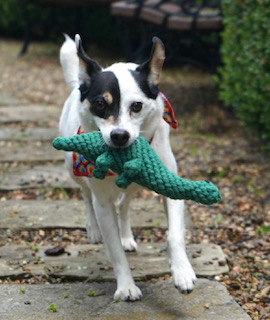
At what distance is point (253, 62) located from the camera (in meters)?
5.54

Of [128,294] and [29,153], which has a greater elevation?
[128,294]

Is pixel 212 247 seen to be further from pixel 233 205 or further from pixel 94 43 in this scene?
pixel 94 43

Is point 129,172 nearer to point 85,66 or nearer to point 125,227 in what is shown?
point 85,66

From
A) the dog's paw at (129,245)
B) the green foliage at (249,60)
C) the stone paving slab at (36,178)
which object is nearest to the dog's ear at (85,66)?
the dog's paw at (129,245)

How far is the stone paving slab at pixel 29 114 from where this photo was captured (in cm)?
661

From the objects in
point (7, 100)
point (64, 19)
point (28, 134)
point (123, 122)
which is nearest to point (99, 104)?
point (123, 122)

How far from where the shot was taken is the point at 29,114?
270 inches

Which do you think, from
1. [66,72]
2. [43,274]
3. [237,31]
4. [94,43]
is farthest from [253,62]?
[94,43]

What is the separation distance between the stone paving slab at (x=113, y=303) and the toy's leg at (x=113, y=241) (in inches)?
2.3

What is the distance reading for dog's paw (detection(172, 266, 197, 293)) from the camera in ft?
9.34

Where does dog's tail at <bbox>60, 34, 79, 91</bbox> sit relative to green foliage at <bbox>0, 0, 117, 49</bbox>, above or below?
above

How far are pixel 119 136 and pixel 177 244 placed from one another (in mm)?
662

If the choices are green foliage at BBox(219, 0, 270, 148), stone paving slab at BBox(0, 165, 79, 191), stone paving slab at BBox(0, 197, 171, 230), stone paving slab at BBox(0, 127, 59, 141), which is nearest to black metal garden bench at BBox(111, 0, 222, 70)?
green foliage at BBox(219, 0, 270, 148)

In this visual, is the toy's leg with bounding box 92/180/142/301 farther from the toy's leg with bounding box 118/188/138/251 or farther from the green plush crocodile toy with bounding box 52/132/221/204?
the toy's leg with bounding box 118/188/138/251
